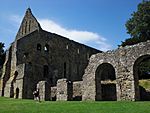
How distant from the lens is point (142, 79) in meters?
32.4

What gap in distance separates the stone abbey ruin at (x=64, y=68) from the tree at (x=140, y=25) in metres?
6.86

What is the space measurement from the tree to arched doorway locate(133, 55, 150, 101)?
514 centimetres

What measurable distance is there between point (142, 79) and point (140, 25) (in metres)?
9.76

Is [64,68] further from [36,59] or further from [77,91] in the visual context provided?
[77,91]

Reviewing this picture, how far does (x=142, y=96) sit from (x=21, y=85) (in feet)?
Answer: 44.9

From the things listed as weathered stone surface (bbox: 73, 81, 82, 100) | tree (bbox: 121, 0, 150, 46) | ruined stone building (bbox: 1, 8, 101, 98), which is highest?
tree (bbox: 121, 0, 150, 46)

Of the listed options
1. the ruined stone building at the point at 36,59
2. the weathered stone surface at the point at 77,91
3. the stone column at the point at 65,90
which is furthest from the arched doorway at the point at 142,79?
the ruined stone building at the point at 36,59

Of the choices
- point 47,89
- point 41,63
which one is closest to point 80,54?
point 41,63

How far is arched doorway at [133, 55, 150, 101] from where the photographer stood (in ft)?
→ 59.0

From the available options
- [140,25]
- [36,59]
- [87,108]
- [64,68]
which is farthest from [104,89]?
[140,25]

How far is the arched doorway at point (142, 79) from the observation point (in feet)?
59.0

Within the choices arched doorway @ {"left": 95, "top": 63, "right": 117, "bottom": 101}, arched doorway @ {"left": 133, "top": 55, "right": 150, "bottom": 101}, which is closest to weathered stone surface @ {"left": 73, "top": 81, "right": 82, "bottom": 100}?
arched doorway @ {"left": 95, "top": 63, "right": 117, "bottom": 101}

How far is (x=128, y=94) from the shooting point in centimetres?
1783

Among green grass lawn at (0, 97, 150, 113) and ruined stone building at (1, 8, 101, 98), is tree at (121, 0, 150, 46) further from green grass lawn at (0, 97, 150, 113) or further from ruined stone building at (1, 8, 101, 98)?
green grass lawn at (0, 97, 150, 113)
